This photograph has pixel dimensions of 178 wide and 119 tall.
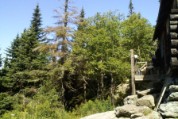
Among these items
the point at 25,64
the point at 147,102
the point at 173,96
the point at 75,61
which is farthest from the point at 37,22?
the point at 173,96

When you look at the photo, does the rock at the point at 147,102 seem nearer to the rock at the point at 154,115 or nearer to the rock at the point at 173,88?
the rock at the point at 154,115

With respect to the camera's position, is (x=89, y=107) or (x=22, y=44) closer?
(x=89, y=107)

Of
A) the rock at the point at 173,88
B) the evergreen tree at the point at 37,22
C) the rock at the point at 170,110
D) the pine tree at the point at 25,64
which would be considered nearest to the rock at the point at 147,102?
the rock at the point at 170,110

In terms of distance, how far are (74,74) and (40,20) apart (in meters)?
15.9

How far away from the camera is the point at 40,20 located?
47844mm

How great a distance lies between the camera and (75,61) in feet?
111

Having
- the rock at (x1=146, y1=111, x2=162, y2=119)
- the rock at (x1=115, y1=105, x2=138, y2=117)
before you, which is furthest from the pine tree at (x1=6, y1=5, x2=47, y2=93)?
the rock at (x1=146, y1=111, x2=162, y2=119)

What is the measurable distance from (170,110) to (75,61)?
19.9 metres

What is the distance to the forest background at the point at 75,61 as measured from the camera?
33.3 meters

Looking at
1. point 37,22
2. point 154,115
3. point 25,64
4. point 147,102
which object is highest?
point 37,22

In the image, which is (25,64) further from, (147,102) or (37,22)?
(147,102)

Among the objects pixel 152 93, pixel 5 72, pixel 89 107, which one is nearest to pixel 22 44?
pixel 5 72

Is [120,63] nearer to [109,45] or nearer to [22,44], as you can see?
[109,45]

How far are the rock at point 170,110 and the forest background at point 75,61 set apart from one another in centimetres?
1653
